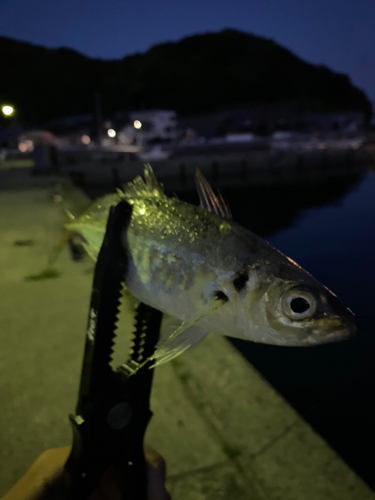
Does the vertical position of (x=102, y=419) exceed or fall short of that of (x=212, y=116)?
it falls short

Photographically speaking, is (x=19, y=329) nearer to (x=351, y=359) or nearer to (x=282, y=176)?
(x=351, y=359)

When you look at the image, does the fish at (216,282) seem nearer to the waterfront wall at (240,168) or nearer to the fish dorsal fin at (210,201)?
the fish dorsal fin at (210,201)

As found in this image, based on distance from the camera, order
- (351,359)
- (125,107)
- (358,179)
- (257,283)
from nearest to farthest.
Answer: (257,283)
(351,359)
(358,179)
(125,107)

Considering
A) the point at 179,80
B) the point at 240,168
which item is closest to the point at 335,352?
the point at 240,168

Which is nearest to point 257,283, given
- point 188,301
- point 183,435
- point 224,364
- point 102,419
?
point 188,301

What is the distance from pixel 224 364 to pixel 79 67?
18875 cm

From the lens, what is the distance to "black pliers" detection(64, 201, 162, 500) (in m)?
1.20

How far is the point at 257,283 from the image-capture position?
0.87 metres

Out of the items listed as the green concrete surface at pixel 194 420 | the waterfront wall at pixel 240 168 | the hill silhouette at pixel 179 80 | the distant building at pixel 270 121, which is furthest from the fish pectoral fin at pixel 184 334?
the hill silhouette at pixel 179 80

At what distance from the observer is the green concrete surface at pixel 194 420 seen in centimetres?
232

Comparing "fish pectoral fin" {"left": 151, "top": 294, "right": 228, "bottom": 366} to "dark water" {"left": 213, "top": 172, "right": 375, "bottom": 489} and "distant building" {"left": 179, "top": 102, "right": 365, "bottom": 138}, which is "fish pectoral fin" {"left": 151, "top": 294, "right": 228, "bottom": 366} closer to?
"dark water" {"left": 213, "top": 172, "right": 375, "bottom": 489}

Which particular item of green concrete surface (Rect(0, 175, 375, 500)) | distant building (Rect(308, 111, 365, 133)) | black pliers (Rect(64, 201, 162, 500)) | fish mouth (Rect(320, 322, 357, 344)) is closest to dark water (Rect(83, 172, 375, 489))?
green concrete surface (Rect(0, 175, 375, 500))

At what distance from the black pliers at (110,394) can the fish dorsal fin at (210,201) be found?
0.88 feet

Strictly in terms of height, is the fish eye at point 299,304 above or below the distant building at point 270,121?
below
